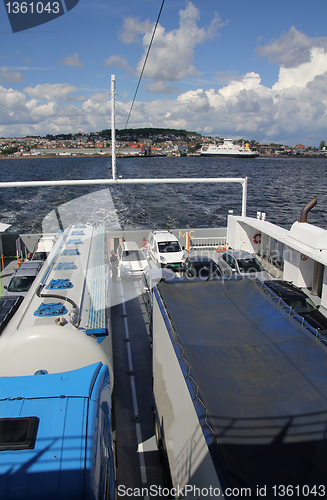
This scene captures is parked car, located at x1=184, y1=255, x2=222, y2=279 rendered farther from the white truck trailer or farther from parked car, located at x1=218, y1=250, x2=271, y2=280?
the white truck trailer

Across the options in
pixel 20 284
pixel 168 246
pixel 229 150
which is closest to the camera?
pixel 20 284

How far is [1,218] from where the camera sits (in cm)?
3641

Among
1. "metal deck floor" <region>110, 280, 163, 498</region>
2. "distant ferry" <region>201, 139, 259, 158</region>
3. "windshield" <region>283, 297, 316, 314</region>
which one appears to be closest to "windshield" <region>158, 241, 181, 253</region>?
"metal deck floor" <region>110, 280, 163, 498</region>

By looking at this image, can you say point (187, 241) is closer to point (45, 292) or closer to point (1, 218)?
point (45, 292)

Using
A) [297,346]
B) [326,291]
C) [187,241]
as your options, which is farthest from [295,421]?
[187,241]

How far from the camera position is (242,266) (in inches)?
545

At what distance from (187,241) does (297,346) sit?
45.1 ft

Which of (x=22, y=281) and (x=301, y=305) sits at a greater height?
(x=301, y=305)

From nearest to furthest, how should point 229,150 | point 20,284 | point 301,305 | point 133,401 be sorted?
1. point 133,401
2. point 301,305
3. point 20,284
4. point 229,150

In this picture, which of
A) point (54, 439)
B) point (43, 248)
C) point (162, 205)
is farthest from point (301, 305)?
point (162, 205)

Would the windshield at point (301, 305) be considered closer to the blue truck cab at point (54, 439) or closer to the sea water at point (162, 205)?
the blue truck cab at point (54, 439)

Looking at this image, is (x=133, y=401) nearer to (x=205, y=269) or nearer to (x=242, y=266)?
(x=205, y=269)

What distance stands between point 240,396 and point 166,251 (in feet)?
39.1

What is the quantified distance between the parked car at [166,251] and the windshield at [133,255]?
0.59 m
